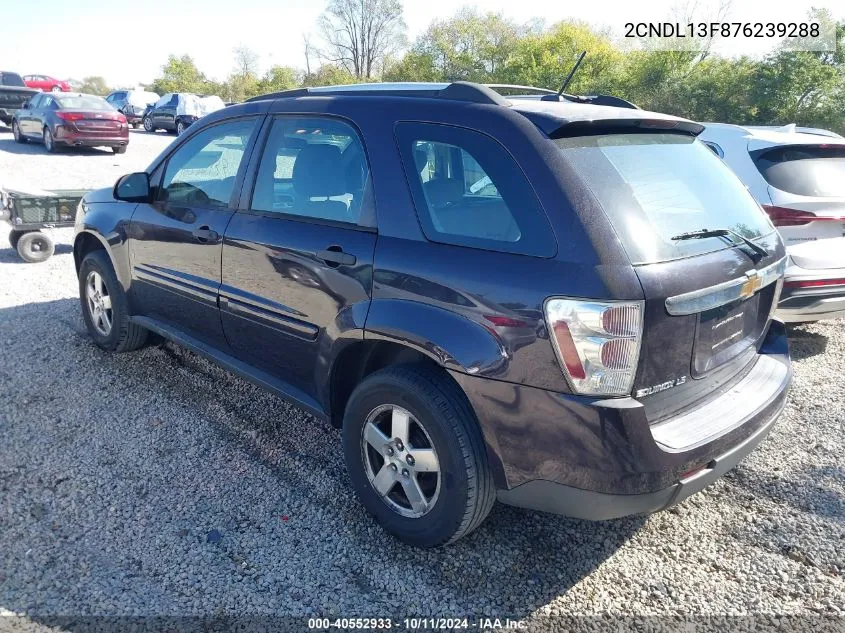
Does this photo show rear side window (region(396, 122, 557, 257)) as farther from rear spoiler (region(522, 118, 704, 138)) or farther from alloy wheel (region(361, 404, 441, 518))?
alloy wheel (region(361, 404, 441, 518))

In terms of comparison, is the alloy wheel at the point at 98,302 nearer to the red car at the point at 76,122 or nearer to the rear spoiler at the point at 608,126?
the rear spoiler at the point at 608,126

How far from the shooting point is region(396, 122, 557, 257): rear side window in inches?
89.4

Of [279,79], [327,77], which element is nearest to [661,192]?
[327,77]

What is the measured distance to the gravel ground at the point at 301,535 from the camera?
8.12 feet

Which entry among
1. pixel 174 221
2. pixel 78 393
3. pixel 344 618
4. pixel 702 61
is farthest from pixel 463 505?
pixel 702 61

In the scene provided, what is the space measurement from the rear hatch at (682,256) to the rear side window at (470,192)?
9.3 inches

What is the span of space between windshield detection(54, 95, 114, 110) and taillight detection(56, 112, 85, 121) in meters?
0.29

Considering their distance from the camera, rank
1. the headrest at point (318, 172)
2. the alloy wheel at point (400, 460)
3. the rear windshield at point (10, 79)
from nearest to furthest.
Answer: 1. the alloy wheel at point (400, 460)
2. the headrest at point (318, 172)
3. the rear windshield at point (10, 79)

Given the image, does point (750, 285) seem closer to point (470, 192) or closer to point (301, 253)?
point (470, 192)

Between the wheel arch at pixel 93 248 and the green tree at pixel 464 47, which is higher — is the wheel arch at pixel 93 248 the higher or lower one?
the lower one

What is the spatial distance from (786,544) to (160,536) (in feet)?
9.18

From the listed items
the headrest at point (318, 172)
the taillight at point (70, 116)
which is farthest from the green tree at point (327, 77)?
the headrest at point (318, 172)

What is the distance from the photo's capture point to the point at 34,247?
7.27m

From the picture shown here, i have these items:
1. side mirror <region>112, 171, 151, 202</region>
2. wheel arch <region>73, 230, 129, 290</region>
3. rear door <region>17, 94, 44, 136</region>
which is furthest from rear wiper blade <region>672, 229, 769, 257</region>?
rear door <region>17, 94, 44, 136</region>
